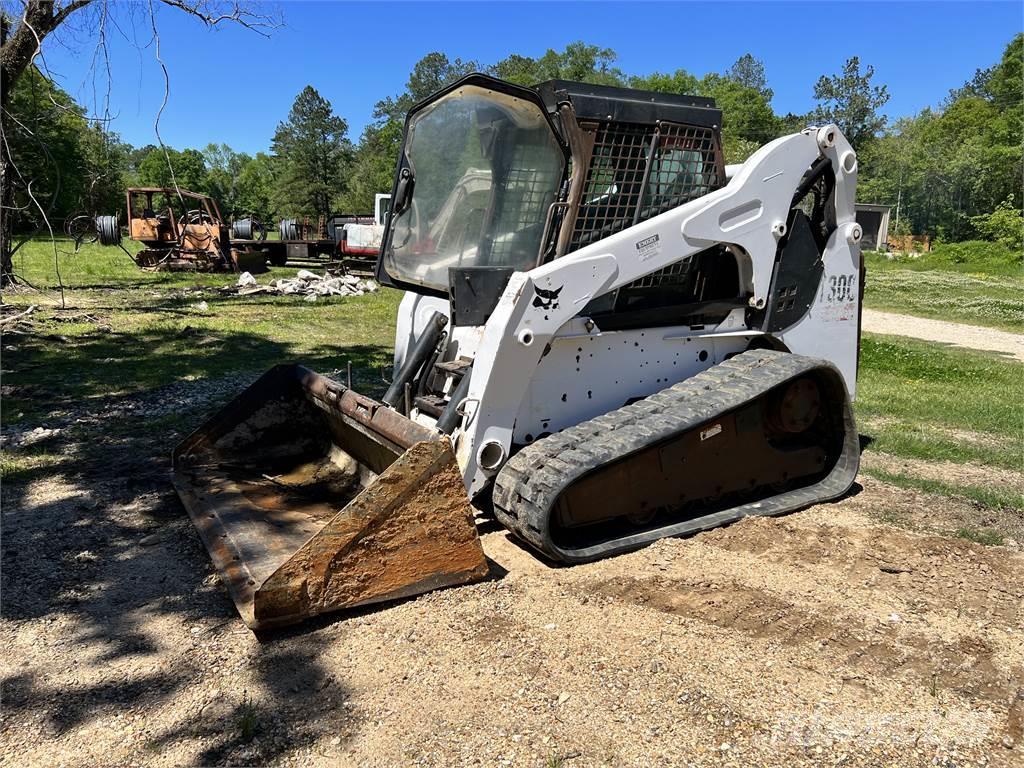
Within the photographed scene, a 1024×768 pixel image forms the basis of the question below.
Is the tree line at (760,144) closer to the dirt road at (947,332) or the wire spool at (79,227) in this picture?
the dirt road at (947,332)

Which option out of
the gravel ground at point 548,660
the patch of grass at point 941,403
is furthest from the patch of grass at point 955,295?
the gravel ground at point 548,660

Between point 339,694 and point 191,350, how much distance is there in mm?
8001

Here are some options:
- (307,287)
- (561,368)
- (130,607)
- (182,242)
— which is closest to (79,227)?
(130,607)

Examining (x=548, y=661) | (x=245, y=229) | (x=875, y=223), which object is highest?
(x=875, y=223)

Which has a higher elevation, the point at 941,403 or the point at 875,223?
the point at 875,223

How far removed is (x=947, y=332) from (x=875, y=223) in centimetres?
3554

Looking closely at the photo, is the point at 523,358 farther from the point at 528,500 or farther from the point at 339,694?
the point at 339,694

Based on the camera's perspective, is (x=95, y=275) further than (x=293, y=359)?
Yes

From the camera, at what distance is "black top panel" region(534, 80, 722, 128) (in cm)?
427

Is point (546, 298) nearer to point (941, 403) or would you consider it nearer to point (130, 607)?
point (130, 607)

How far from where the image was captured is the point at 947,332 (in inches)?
582

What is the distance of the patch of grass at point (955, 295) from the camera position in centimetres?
1720

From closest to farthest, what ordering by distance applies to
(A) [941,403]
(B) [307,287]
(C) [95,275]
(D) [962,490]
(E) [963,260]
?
(D) [962,490]
(A) [941,403]
(B) [307,287]
(C) [95,275]
(E) [963,260]

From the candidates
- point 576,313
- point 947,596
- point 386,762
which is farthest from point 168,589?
point 947,596
